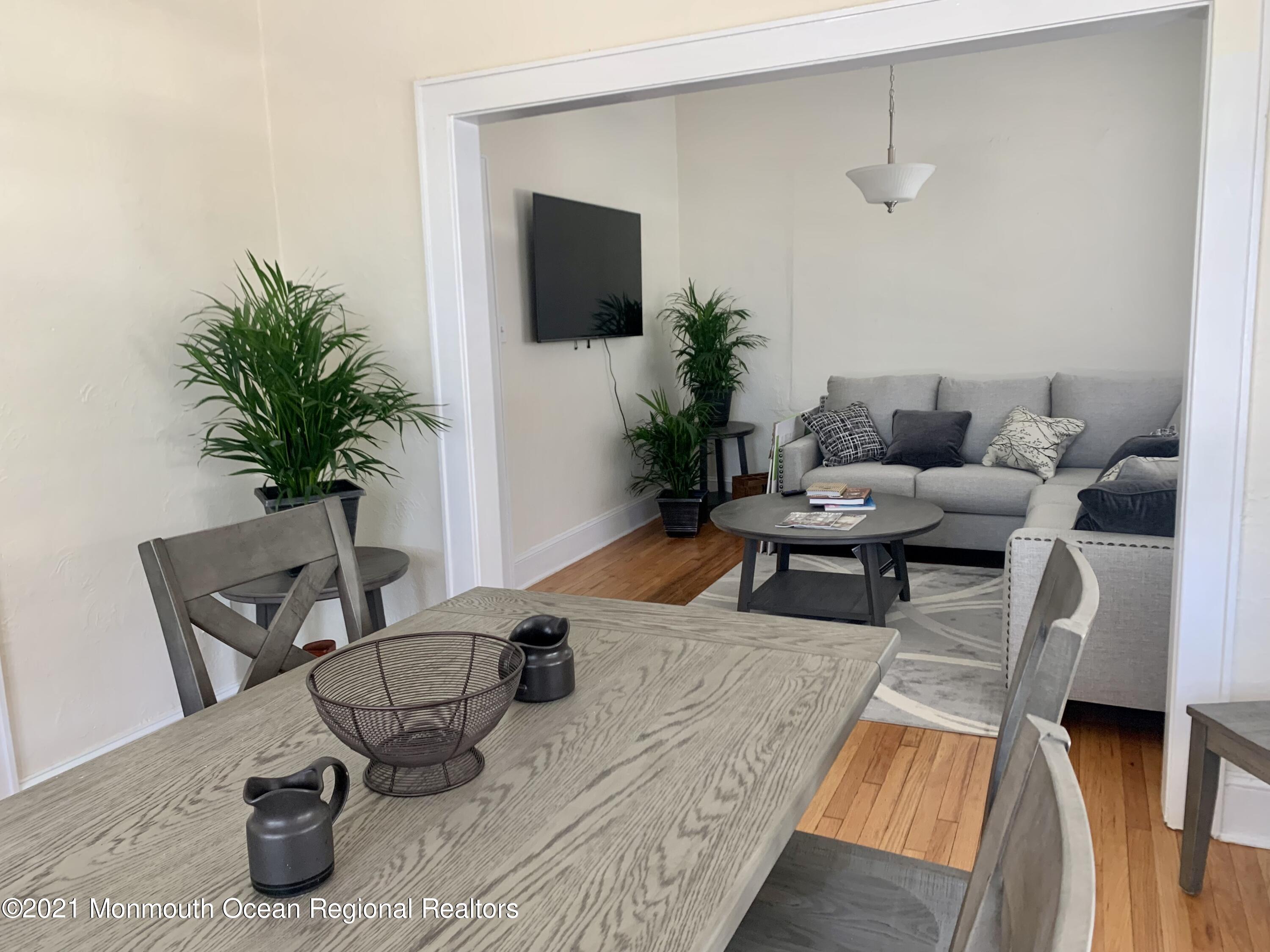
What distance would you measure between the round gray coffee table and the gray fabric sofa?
17.8 inches

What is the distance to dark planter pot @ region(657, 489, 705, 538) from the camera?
17.5ft

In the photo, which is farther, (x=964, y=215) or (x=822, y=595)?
(x=964, y=215)

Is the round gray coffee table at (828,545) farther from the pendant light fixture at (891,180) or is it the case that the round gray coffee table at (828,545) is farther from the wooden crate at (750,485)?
the pendant light fixture at (891,180)

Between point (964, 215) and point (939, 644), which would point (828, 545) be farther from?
point (964, 215)

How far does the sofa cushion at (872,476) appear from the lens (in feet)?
15.3

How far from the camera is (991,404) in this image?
499 cm

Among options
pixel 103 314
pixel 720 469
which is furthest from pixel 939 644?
pixel 103 314

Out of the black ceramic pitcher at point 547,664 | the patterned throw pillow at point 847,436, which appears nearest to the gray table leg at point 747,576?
the patterned throw pillow at point 847,436

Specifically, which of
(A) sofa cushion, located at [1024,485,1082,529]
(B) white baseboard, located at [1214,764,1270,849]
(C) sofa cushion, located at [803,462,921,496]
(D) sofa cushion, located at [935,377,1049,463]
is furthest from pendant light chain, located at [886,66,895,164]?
(B) white baseboard, located at [1214,764,1270,849]

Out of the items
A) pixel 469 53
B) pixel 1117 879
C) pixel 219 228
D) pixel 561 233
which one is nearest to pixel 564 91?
pixel 469 53

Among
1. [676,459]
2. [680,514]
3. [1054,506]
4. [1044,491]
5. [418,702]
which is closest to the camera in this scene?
[418,702]

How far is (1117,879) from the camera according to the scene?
202 centimetres

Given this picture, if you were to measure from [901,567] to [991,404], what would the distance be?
1.50 metres

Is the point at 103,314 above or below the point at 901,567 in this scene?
above
